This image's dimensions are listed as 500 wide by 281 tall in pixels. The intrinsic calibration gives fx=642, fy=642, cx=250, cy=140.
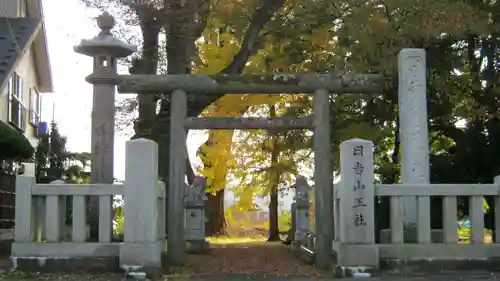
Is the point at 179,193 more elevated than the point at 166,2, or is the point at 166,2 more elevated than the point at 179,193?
the point at 166,2

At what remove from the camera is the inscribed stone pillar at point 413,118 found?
12.2m

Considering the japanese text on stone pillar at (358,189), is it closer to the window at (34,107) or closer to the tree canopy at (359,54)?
the tree canopy at (359,54)

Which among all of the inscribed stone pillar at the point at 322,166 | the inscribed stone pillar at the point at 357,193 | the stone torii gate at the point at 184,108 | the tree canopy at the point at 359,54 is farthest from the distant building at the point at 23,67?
the inscribed stone pillar at the point at 357,193

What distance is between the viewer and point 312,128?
43.2 feet

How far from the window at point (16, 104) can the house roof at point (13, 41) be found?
1.36 m

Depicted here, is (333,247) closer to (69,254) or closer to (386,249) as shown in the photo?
(386,249)

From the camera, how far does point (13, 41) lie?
20.1 meters

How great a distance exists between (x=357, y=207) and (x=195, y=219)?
28.8 ft

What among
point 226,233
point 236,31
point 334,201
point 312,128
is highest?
point 236,31

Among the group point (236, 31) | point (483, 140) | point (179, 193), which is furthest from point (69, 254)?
point (483, 140)

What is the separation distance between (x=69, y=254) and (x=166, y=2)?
788cm

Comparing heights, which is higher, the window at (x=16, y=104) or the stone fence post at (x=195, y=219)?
the window at (x=16, y=104)

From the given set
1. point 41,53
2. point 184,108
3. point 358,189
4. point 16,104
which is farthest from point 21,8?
point 358,189

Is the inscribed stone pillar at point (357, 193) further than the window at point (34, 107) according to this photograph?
No
